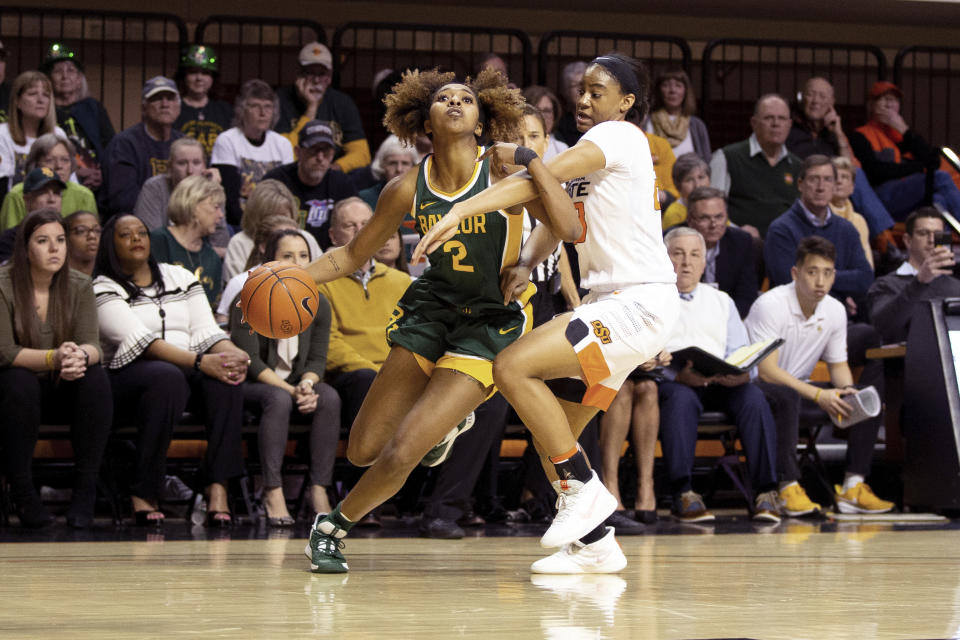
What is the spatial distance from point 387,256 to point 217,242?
108 centimetres

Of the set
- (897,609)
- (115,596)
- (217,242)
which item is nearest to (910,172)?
(217,242)

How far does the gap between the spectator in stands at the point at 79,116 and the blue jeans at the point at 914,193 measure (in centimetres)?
566

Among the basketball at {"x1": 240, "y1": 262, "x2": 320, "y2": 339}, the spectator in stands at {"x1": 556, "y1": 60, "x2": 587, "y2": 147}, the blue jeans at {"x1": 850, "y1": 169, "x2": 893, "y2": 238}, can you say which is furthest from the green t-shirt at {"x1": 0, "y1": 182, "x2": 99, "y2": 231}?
the blue jeans at {"x1": 850, "y1": 169, "x2": 893, "y2": 238}

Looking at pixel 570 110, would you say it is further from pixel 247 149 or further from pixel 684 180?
pixel 247 149

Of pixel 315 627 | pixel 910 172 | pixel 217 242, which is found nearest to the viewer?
pixel 315 627

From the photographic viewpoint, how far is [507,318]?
14.0 feet

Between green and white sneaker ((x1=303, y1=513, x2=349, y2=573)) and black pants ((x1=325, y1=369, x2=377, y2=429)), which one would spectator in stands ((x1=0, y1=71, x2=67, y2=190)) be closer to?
black pants ((x1=325, y1=369, x2=377, y2=429))

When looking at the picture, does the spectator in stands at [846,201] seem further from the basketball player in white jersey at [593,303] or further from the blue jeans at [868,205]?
the basketball player in white jersey at [593,303]

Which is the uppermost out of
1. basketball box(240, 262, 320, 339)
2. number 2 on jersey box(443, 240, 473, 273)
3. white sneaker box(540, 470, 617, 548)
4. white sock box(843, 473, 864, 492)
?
number 2 on jersey box(443, 240, 473, 273)

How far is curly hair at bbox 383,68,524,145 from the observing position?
427cm

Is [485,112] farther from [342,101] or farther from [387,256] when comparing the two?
[342,101]

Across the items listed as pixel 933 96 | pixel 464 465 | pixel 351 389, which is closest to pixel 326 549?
pixel 464 465

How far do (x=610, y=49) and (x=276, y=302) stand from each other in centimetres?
699

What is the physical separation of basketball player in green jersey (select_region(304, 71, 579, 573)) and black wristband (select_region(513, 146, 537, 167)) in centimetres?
18
